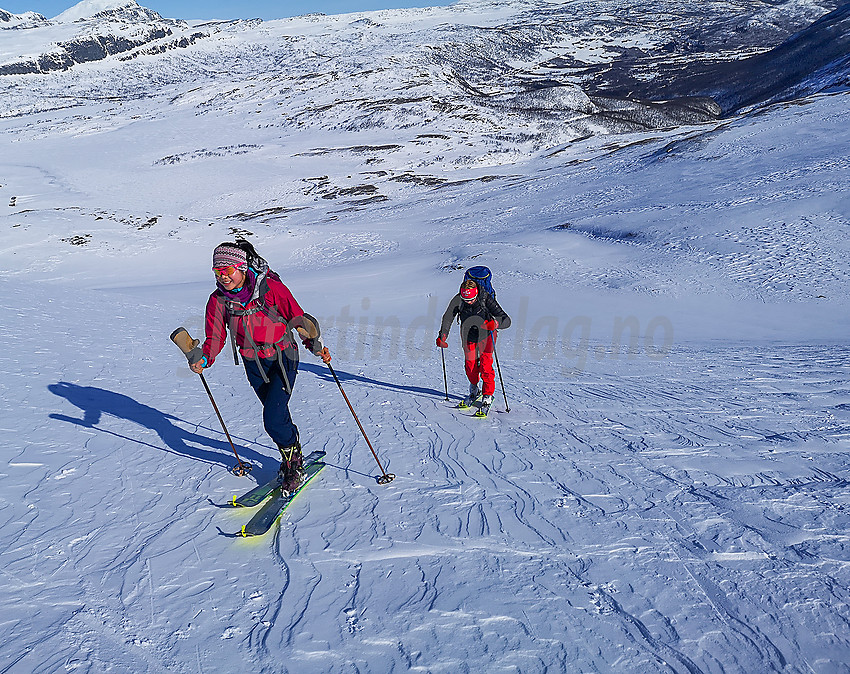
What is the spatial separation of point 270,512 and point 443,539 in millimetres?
1515

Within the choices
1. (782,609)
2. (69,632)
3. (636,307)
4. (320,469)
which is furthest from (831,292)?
(69,632)

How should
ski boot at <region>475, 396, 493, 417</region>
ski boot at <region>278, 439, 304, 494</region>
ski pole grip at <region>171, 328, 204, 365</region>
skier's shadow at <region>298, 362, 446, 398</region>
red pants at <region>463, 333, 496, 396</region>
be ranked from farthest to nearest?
skier's shadow at <region>298, 362, 446, 398</region> < ski boot at <region>475, 396, 493, 417</region> < red pants at <region>463, 333, 496, 396</region> < ski boot at <region>278, 439, 304, 494</region> < ski pole grip at <region>171, 328, 204, 365</region>

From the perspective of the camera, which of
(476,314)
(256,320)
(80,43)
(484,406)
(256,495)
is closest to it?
(256,320)

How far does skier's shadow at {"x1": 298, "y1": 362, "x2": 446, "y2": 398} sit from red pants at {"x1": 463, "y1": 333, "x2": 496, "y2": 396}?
3.68ft

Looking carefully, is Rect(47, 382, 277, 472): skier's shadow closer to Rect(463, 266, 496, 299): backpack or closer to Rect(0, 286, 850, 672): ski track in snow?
Rect(0, 286, 850, 672): ski track in snow

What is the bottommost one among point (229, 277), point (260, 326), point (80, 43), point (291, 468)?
point (291, 468)

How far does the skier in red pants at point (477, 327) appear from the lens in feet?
21.8

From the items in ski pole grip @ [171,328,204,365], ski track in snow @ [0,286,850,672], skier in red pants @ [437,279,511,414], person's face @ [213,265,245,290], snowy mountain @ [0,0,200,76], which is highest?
snowy mountain @ [0,0,200,76]

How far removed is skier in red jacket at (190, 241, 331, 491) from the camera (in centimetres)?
415

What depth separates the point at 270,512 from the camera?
14.3 ft

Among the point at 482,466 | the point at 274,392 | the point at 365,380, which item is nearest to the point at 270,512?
the point at 274,392

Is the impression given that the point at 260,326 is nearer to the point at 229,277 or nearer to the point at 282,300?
the point at 282,300

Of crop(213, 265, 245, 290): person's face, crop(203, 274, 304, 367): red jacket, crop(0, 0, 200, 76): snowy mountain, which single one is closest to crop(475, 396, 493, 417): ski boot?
crop(203, 274, 304, 367): red jacket

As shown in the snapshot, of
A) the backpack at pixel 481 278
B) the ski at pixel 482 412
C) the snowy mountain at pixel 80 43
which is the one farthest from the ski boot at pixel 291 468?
the snowy mountain at pixel 80 43
